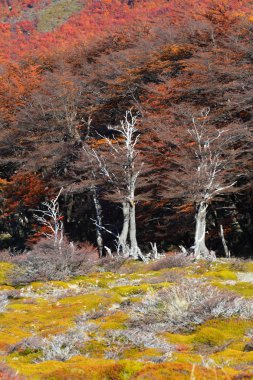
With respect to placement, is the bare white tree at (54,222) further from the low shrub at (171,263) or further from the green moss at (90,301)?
the green moss at (90,301)

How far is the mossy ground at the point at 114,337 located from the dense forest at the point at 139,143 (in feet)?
27.6

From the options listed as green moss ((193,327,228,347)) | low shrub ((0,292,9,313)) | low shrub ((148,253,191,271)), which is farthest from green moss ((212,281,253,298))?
low shrub ((0,292,9,313))

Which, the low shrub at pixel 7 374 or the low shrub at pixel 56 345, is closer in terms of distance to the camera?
the low shrub at pixel 7 374

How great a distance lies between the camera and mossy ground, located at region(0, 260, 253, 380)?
197 inches

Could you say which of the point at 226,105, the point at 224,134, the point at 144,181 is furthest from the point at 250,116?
the point at 144,181

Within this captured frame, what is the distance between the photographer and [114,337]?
776cm

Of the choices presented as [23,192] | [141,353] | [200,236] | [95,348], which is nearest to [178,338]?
[141,353]

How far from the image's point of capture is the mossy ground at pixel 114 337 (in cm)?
502

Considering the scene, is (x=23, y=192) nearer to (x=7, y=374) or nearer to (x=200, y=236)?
(x=200, y=236)

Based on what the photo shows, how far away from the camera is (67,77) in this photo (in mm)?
41312

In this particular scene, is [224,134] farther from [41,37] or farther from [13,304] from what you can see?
[41,37]

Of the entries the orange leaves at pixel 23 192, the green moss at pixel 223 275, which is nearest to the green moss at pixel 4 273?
the green moss at pixel 223 275

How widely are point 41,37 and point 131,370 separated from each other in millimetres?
96433

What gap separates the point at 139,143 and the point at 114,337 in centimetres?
2551
